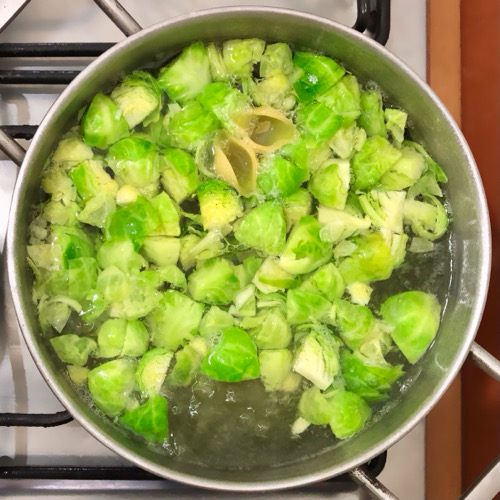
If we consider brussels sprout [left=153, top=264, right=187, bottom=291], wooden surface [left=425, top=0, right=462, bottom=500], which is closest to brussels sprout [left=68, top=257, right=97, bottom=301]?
brussels sprout [left=153, top=264, right=187, bottom=291]

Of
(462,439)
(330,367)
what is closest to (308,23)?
(330,367)

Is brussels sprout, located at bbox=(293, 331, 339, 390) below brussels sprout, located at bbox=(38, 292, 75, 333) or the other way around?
below

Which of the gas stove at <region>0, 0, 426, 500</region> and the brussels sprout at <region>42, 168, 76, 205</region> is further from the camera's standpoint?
the gas stove at <region>0, 0, 426, 500</region>

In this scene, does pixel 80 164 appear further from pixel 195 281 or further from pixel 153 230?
pixel 195 281

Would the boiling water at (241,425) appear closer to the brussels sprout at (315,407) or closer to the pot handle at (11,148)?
the brussels sprout at (315,407)

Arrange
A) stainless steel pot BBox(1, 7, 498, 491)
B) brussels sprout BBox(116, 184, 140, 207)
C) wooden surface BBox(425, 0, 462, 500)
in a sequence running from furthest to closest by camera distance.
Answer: wooden surface BBox(425, 0, 462, 500) < brussels sprout BBox(116, 184, 140, 207) < stainless steel pot BBox(1, 7, 498, 491)

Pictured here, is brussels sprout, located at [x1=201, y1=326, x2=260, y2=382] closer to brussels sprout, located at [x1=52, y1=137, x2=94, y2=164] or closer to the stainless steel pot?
the stainless steel pot

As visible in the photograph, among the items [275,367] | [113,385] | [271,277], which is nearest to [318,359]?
[275,367]
